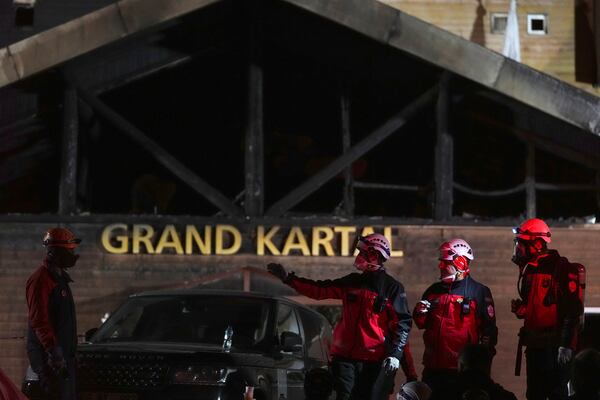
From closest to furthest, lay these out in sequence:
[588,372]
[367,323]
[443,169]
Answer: [588,372] < [367,323] < [443,169]

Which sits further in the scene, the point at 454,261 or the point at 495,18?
the point at 495,18

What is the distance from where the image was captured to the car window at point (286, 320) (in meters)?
10.4

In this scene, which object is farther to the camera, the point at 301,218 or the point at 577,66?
the point at 577,66

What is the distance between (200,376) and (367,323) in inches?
58.8

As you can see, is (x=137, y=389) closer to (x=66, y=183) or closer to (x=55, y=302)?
(x=55, y=302)

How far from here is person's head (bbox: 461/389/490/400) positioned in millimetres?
6855

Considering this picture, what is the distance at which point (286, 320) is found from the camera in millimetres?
10703

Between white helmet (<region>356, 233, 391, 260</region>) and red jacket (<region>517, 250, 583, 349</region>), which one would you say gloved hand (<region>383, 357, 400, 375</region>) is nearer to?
white helmet (<region>356, 233, 391, 260</region>)

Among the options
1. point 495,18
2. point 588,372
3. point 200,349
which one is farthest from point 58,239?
point 495,18

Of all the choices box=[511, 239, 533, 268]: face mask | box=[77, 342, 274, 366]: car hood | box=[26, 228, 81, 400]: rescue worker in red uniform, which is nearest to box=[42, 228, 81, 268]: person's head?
box=[26, 228, 81, 400]: rescue worker in red uniform

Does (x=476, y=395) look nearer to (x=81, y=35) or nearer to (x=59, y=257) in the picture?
(x=59, y=257)

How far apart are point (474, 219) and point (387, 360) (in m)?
7.15

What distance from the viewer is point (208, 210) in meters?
19.7

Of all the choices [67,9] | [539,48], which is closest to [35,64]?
[67,9]
